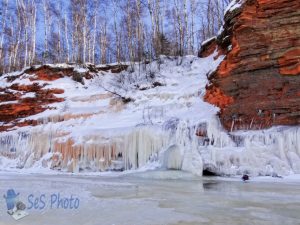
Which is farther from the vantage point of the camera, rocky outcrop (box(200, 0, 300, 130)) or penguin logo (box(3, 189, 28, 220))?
rocky outcrop (box(200, 0, 300, 130))

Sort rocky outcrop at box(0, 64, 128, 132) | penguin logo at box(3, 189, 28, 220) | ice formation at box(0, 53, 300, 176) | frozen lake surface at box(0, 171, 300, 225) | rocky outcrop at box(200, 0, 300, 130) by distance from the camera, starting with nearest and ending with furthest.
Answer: frozen lake surface at box(0, 171, 300, 225) → penguin logo at box(3, 189, 28, 220) → ice formation at box(0, 53, 300, 176) → rocky outcrop at box(200, 0, 300, 130) → rocky outcrop at box(0, 64, 128, 132)

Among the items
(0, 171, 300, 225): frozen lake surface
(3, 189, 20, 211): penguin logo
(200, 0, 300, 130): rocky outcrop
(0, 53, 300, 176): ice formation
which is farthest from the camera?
(200, 0, 300, 130): rocky outcrop

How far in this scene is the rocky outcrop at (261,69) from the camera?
11977mm

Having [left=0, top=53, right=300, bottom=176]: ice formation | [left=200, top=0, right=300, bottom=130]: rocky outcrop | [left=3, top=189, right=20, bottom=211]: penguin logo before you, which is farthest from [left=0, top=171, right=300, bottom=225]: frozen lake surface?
[left=200, top=0, right=300, bottom=130]: rocky outcrop

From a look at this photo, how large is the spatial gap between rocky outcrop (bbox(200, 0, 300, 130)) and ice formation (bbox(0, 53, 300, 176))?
1.79 ft

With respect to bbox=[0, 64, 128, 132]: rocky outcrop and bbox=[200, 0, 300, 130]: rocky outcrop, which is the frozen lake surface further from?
bbox=[0, 64, 128, 132]: rocky outcrop

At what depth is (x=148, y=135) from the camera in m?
13.4

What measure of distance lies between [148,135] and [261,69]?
4.40 m

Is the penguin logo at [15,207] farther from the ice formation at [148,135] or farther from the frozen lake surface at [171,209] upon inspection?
the ice formation at [148,135]

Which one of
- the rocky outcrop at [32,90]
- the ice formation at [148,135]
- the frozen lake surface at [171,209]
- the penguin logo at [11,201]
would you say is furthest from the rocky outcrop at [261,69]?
the rocky outcrop at [32,90]

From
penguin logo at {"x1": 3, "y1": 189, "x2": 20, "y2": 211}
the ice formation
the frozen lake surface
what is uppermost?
the ice formation

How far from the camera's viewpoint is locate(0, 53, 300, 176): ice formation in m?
11.4

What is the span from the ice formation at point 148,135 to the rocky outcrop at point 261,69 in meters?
0.54

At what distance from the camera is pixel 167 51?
950 inches
